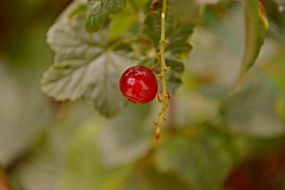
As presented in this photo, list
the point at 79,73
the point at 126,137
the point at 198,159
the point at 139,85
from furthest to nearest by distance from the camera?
1. the point at 126,137
2. the point at 198,159
3. the point at 79,73
4. the point at 139,85

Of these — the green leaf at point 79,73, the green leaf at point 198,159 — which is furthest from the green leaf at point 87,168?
the green leaf at point 79,73

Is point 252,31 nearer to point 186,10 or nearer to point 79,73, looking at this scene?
point 186,10

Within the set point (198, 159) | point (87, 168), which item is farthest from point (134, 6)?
point (87, 168)

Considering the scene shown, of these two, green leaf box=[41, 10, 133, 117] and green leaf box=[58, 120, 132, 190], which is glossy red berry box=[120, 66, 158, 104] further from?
green leaf box=[58, 120, 132, 190]

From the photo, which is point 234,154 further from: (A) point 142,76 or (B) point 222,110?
(A) point 142,76

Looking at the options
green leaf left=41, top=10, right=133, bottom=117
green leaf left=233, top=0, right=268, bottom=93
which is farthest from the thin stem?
green leaf left=233, top=0, right=268, bottom=93

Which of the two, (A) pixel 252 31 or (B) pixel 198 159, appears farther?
(B) pixel 198 159

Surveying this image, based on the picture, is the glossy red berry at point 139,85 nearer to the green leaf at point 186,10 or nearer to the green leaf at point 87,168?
the green leaf at point 186,10
